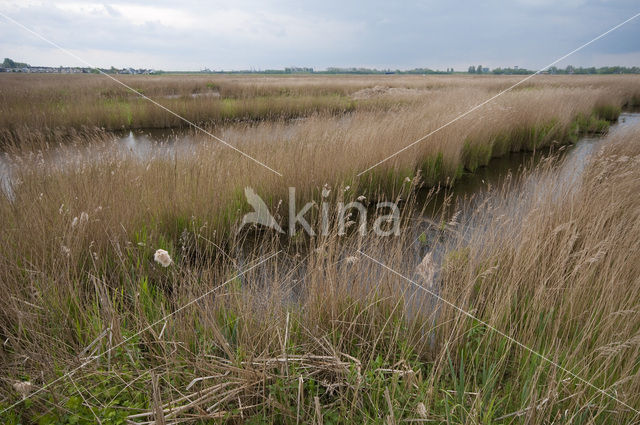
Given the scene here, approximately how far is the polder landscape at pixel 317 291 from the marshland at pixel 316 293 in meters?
0.02

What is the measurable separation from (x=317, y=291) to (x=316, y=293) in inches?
0.9

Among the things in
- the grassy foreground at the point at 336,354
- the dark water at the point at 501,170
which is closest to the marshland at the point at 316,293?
the grassy foreground at the point at 336,354

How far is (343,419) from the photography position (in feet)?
5.50

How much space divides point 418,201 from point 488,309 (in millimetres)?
3944

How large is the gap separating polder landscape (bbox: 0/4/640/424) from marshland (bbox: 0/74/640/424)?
0.02 m

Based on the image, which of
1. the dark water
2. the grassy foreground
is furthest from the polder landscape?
the dark water

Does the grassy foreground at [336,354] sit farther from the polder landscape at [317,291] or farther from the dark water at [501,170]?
the dark water at [501,170]

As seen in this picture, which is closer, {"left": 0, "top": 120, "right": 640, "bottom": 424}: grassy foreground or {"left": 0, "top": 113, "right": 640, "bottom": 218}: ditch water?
{"left": 0, "top": 120, "right": 640, "bottom": 424}: grassy foreground

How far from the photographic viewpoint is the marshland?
64.8 inches

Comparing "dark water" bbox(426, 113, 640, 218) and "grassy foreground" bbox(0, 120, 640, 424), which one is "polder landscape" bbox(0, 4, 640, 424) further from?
"dark water" bbox(426, 113, 640, 218)

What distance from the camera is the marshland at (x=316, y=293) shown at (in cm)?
165

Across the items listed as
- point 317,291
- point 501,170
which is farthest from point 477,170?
point 317,291

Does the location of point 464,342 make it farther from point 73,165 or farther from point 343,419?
point 73,165

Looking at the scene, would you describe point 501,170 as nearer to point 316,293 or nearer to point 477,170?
point 477,170
